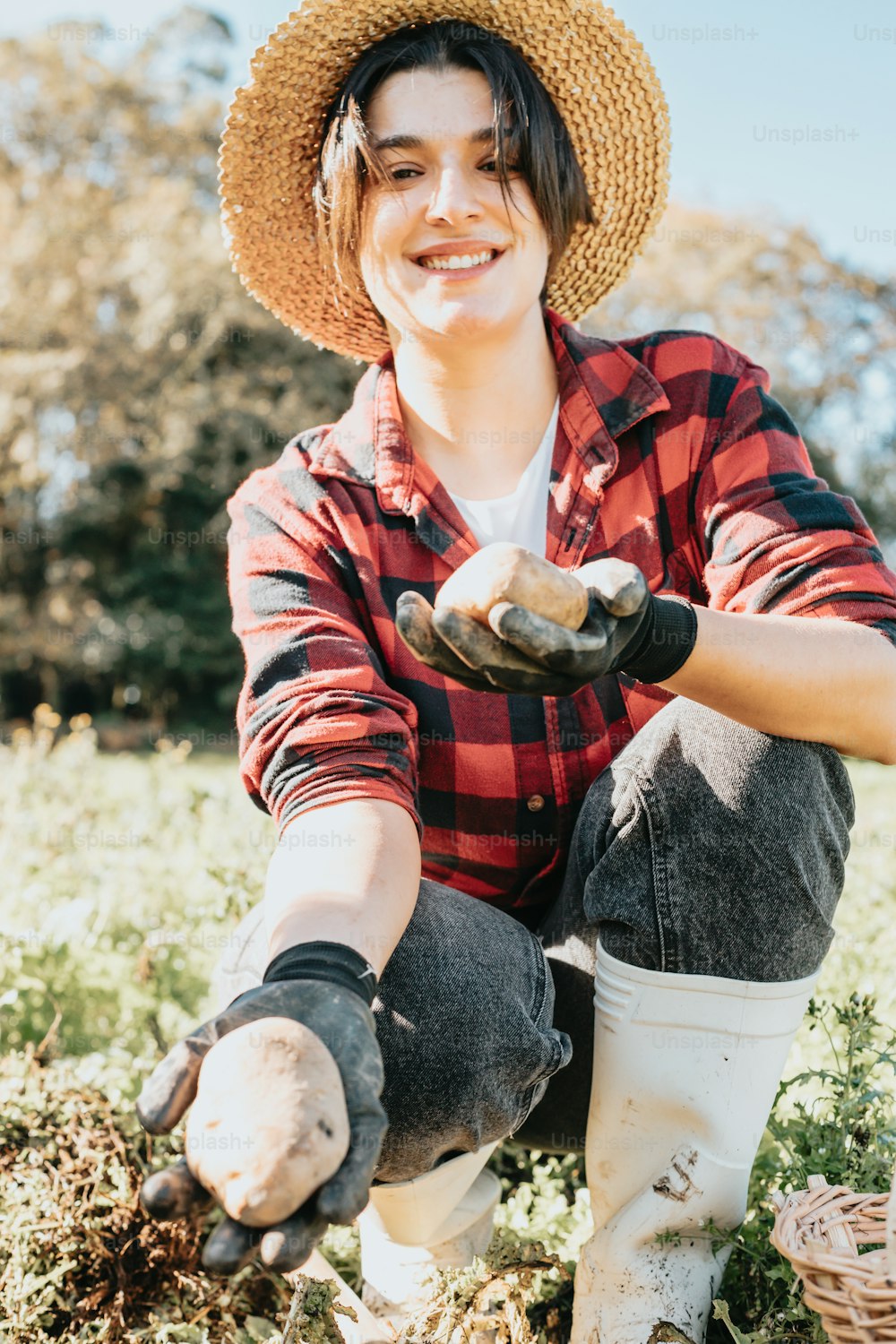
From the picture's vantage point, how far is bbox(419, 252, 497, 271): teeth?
5.66 ft

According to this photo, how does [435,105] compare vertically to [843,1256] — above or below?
above

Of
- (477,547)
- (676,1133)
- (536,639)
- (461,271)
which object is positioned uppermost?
(461,271)

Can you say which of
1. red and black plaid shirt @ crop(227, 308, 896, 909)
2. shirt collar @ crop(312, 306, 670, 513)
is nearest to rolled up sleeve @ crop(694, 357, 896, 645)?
red and black plaid shirt @ crop(227, 308, 896, 909)

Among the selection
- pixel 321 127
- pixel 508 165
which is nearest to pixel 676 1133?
pixel 508 165

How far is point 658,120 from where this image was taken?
2027mm

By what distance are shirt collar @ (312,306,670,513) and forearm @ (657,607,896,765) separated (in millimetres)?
461

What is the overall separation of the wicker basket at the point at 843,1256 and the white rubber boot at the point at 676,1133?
202 millimetres

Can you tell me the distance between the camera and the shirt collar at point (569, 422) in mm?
1747

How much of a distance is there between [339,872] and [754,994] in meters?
0.53

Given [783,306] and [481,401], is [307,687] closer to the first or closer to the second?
[481,401]

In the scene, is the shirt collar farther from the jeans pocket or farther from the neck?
the jeans pocket

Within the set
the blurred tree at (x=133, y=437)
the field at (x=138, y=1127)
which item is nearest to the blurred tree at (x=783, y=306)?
the blurred tree at (x=133, y=437)

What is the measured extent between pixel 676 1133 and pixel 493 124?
143cm

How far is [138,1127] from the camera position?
6.10 feet
